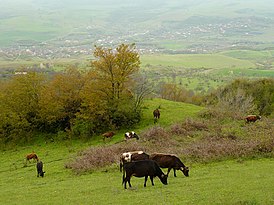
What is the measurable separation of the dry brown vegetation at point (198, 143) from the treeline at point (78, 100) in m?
8.24

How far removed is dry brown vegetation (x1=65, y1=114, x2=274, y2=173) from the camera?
2938 centimetres

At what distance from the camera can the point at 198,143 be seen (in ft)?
111

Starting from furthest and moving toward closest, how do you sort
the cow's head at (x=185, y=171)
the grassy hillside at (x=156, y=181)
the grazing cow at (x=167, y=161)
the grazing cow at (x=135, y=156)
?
the grazing cow at (x=135, y=156), the cow's head at (x=185, y=171), the grazing cow at (x=167, y=161), the grassy hillside at (x=156, y=181)

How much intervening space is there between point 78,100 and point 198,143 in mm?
20570

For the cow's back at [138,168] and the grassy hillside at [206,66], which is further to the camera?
the grassy hillside at [206,66]

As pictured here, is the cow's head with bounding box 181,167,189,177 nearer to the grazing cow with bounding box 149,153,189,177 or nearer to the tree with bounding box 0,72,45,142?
the grazing cow with bounding box 149,153,189,177

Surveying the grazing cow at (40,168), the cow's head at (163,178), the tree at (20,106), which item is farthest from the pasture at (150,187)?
the tree at (20,106)

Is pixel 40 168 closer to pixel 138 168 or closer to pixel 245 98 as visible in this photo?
pixel 138 168

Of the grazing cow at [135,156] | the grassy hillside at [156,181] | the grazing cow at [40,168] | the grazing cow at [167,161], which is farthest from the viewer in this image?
the grazing cow at [40,168]

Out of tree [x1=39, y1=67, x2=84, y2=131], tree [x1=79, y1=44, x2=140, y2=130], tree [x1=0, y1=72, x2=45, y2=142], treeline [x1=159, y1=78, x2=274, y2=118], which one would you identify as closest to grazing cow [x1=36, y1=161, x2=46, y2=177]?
tree [x1=79, y1=44, x2=140, y2=130]

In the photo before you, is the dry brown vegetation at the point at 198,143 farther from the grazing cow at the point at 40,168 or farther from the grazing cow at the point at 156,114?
the grazing cow at the point at 156,114

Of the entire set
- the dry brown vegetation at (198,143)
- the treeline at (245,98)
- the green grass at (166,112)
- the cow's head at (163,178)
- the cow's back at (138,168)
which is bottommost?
the treeline at (245,98)

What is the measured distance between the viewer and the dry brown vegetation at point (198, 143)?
29.4 m

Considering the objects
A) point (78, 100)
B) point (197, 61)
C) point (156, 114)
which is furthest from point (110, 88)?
point (197, 61)
